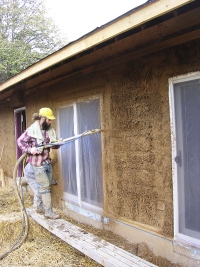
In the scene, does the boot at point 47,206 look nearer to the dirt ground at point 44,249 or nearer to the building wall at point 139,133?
the dirt ground at point 44,249

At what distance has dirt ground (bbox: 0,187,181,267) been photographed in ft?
12.0

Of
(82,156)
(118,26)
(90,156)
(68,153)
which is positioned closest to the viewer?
(118,26)

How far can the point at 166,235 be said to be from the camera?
3.41 meters

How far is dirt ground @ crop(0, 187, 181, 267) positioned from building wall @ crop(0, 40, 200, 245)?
33 centimetres

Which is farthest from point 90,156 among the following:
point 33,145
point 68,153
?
point 33,145

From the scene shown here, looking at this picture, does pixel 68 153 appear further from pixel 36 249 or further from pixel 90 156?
pixel 36 249

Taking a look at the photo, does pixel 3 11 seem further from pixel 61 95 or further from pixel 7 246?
pixel 7 246

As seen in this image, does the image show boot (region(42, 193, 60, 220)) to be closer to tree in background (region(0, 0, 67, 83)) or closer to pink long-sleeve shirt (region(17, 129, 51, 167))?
pink long-sleeve shirt (region(17, 129, 51, 167))

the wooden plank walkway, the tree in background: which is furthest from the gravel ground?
the tree in background

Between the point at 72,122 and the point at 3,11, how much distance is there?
19.5 metres

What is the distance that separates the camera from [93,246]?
3564 millimetres

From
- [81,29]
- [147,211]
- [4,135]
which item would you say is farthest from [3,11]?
[147,211]

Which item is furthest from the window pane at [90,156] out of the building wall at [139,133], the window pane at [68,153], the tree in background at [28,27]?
the tree in background at [28,27]

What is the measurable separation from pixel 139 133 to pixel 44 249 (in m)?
2.21
